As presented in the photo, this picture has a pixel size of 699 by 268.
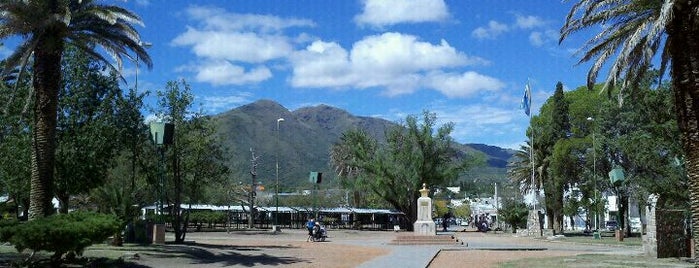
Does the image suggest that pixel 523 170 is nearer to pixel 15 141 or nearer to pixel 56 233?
pixel 15 141

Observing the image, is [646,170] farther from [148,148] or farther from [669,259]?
[148,148]

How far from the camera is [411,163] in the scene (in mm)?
60812

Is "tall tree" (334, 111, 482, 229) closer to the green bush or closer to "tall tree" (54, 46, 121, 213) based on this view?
"tall tree" (54, 46, 121, 213)

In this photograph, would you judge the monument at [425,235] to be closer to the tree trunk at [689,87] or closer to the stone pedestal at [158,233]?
the stone pedestal at [158,233]

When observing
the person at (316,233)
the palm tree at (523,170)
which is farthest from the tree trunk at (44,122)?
the palm tree at (523,170)

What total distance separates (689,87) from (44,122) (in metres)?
17.7

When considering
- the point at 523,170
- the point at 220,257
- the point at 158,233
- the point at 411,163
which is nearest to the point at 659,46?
the point at 220,257

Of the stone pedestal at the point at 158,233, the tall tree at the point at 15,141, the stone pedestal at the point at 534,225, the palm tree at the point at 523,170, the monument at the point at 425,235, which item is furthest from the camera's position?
the palm tree at the point at 523,170

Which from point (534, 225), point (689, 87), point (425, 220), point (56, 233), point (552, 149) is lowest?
point (534, 225)

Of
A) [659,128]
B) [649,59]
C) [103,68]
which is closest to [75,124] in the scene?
[103,68]

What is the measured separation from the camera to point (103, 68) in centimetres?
3381

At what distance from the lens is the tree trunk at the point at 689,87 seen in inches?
656

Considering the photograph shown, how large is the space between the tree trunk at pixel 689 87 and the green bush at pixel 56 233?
14378 mm

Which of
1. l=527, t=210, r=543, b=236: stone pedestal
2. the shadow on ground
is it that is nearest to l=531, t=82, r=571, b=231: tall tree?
l=527, t=210, r=543, b=236: stone pedestal
